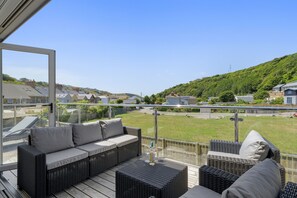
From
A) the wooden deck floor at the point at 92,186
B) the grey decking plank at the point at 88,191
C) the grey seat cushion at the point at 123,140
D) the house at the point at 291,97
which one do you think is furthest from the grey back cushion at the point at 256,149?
the house at the point at 291,97

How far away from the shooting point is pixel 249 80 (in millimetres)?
14750

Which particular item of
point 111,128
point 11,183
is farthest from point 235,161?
point 11,183

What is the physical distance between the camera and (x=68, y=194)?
243 centimetres

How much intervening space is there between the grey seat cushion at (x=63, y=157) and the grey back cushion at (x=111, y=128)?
81 centimetres

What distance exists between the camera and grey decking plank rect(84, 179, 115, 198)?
2.44 metres

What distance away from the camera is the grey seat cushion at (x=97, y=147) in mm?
2916

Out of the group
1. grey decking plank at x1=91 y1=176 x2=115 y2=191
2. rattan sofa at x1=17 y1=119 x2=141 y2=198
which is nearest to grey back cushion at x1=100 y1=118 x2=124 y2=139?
rattan sofa at x1=17 y1=119 x2=141 y2=198

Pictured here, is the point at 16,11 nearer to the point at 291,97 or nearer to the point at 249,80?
the point at 291,97

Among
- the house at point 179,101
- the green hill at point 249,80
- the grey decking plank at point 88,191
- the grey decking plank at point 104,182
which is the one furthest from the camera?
the green hill at point 249,80

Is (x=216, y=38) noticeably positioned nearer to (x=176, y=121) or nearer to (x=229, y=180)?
(x=176, y=121)

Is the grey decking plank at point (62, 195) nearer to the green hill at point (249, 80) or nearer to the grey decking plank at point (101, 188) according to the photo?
the grey decking plank at point (101, 188)

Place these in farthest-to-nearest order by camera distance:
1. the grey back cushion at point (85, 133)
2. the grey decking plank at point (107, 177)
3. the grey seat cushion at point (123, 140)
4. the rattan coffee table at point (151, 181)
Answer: the grey seat cushion at point (123, 140)
the grey back cushion at point (85, 133)
the grey decking plank at point (107, 177)
the rattan coffee table at point (151, 181)

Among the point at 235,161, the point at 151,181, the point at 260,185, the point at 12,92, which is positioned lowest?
the point at 151,181

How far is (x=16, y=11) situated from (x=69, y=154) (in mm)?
2034
